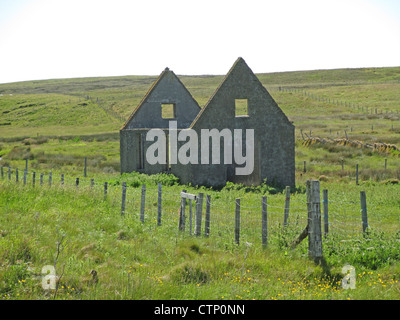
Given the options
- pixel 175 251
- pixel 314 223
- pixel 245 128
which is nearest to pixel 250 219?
pixel 314 223

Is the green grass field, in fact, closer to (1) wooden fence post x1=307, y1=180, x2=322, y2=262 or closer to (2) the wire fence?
(2) the wire fence

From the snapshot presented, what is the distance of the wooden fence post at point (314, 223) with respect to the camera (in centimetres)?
856

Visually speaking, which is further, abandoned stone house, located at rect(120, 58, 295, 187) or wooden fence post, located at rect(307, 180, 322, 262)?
abandoned stone house, located at rect(120, 58, 295, 187)

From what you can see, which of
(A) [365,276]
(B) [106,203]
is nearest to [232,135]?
(B) [106,203]

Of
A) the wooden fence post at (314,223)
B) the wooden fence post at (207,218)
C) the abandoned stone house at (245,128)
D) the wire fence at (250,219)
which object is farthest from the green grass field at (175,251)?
the abandoned stone house at (245,128)

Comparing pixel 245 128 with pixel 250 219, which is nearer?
pixel 250 219

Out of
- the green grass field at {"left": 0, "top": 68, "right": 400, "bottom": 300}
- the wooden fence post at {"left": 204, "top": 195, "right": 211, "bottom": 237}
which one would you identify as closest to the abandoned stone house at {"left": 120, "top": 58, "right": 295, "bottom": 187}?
the green grass field at {"left": 0, "top": 68, "right": 400, "bottom": 300}

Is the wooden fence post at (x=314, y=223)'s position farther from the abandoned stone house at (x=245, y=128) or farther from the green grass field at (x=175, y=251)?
the abandoned stone house at (x=245, y=128)

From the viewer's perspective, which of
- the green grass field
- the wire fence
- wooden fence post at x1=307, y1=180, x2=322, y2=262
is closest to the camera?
the green grass field

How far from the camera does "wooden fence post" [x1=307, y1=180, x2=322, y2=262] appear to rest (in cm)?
856

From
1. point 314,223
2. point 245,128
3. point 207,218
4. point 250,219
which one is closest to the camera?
point 314,223

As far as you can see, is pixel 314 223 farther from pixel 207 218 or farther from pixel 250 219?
pixel 250 219

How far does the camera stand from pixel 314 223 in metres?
8.61
